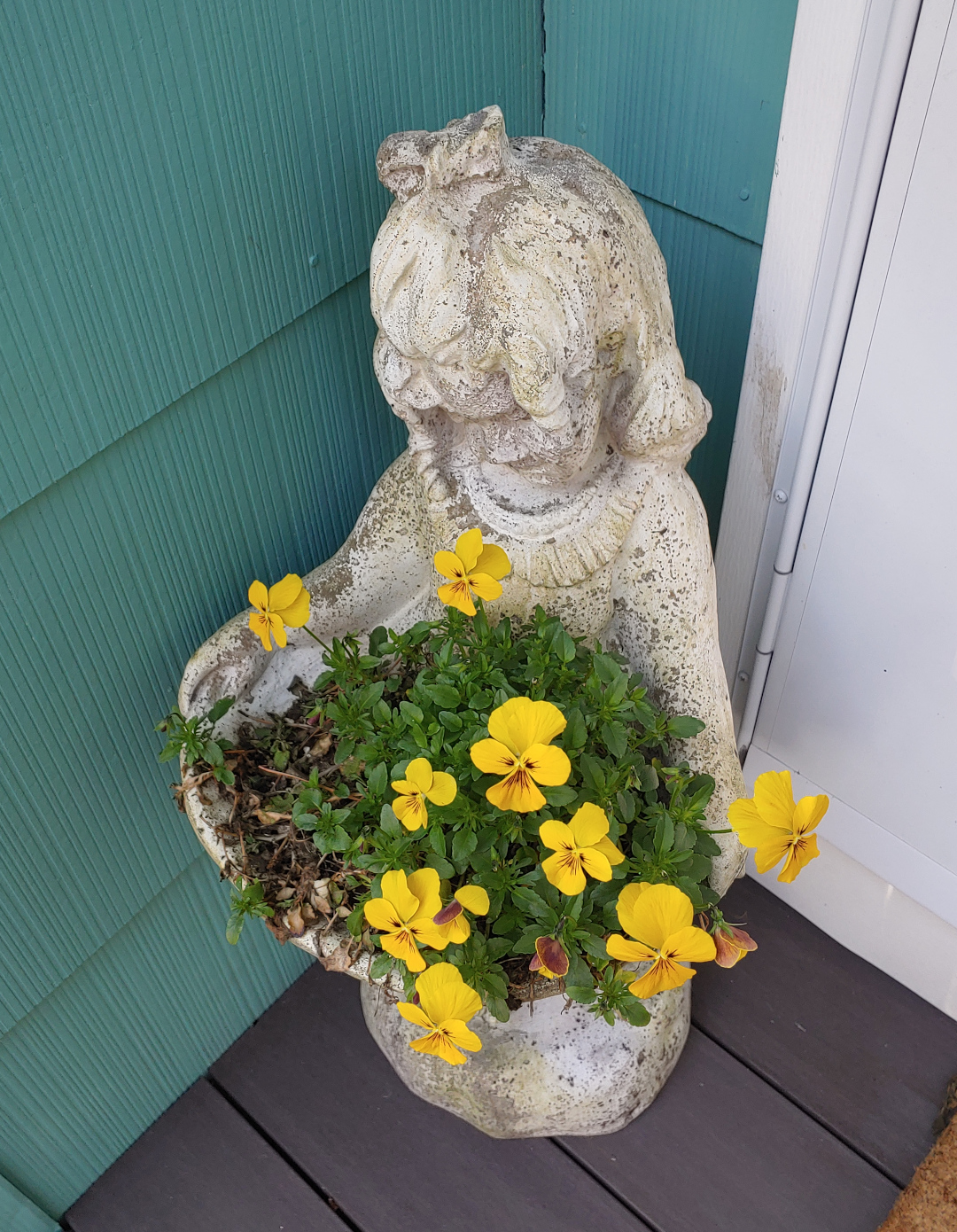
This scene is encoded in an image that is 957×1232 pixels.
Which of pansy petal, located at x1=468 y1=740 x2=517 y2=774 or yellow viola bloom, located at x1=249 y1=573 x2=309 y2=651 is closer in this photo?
pansy petal, located at x1=468 y1=740 x2=517 y2=774

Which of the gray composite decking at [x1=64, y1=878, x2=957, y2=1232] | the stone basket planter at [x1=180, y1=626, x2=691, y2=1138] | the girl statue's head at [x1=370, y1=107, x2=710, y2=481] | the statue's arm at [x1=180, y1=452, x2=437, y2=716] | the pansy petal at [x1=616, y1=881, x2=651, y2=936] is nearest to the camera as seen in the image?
the girl statue's head at [x1=370, y1=107, x2=710, y2=481]

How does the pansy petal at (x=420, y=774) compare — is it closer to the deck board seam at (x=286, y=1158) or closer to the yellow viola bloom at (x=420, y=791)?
the yellow viola bloom at (x=420, y=791)

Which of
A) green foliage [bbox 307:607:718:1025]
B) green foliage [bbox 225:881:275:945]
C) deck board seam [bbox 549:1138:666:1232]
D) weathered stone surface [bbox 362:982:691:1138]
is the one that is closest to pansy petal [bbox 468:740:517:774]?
green foliage [bbox 307:607:718:1025]

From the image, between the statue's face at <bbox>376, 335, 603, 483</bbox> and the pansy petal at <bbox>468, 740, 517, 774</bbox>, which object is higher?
the statue's face at <bbox>376, 335, 603, 483</bbox>

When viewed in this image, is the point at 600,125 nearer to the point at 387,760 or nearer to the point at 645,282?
the point at 645,282

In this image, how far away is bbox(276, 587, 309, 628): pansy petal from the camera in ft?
3.43

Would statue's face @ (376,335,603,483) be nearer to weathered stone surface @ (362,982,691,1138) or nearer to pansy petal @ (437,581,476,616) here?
pansy petal @ (437,581,476,616)

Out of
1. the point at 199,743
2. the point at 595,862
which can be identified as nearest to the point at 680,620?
the point at 595,862

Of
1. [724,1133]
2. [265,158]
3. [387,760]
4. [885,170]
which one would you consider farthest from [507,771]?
[724,1133]

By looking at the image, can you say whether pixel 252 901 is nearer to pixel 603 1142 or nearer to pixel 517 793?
pixel 517 793

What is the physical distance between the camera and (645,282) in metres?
0.86

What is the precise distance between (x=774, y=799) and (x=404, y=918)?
0.34 metres

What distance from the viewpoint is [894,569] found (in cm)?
125

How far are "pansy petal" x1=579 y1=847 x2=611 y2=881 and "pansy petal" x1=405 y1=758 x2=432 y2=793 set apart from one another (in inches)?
5.8
